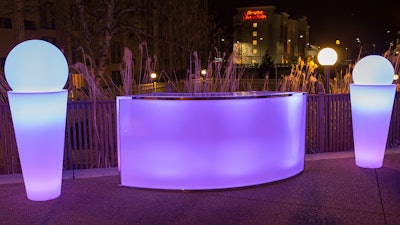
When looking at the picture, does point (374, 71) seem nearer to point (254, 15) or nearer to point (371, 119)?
point (371, 119)

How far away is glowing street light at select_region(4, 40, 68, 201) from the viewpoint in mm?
4441

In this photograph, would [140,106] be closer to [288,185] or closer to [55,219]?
[55,219]

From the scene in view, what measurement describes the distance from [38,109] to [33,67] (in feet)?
1.47

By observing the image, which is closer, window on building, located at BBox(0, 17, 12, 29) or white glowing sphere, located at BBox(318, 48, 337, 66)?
white glowing sphere, located at BBox(318, 48, 337, 66)

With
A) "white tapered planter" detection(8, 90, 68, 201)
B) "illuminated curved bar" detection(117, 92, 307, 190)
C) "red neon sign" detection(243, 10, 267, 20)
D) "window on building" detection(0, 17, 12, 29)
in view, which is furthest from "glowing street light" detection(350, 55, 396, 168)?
"red neon sign" detection(243, 10, 267, 20)

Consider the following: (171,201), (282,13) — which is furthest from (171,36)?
(282,13)

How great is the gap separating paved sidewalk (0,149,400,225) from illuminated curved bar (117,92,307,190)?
0.17 metres

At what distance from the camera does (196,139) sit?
4793 mm

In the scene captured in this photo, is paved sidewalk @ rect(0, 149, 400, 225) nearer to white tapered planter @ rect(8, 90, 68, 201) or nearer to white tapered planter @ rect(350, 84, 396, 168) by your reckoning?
white tapered planter @ rect(8, 90, 68, 201)

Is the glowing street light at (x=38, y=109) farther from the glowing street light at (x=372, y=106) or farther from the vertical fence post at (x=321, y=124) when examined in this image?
the vertical fence post at (x=321, y=124)

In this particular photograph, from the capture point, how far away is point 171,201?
14.8 ft

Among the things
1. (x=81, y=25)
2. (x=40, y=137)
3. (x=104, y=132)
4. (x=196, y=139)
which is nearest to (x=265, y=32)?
(x=81, y=25)

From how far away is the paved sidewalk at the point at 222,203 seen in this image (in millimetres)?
4004

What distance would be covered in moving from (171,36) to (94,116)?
1777 cm
